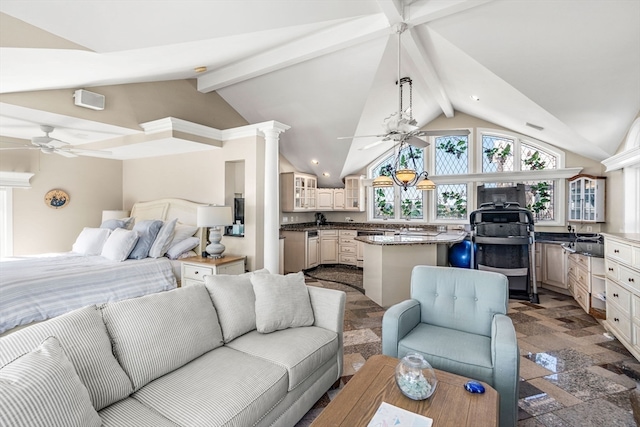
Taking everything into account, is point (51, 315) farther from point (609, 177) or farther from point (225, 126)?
point (609, 177)

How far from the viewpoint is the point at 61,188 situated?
489 centimetres


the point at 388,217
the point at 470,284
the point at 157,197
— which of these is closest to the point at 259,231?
the point at 157,197

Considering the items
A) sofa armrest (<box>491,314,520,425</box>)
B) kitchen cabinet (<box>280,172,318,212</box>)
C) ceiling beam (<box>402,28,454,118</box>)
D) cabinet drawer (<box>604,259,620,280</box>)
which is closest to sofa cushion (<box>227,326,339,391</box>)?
sofa armrest (<box>491,314,520,425</box>)

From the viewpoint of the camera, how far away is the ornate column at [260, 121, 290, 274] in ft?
13.5

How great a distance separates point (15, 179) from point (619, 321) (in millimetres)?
7689

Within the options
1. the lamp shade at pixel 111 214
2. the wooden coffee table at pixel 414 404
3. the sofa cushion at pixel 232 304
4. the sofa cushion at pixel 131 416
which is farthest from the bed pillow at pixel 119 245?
the wooden coffee table at pixel 414 404

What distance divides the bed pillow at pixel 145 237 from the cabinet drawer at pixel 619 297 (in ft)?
17.4

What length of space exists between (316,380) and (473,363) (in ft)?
3.38

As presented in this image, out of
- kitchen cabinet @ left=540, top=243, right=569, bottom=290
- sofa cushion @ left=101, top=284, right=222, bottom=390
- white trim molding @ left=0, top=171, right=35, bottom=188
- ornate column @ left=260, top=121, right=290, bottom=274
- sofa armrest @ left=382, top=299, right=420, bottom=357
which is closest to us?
sofa cushion @ left=101, top=284, right=222, bottom=390

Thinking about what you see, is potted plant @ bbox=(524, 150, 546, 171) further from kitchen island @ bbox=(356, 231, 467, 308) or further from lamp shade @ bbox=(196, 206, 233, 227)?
lamp shade @ bbox=(196, 206, 233, 227)

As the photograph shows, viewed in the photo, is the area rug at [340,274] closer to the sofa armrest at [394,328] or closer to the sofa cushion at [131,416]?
the sofa armrest at [394,328]

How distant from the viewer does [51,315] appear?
8.84 feet

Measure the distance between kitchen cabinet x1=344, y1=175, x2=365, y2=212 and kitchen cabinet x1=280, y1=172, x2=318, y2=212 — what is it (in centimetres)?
95

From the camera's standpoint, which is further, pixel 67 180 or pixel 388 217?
pixel 388 217
